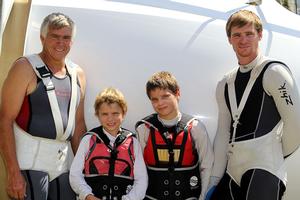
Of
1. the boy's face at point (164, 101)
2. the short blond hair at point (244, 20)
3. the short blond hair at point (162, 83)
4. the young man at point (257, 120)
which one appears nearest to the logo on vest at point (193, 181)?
the young man at point (257, 120)

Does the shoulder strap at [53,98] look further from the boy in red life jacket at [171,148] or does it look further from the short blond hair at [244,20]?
the short blond hair at [244,20]

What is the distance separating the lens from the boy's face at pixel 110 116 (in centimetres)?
307

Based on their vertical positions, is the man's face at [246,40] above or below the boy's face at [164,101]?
above

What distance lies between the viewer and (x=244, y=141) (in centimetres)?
301

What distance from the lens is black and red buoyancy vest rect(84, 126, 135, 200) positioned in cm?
301

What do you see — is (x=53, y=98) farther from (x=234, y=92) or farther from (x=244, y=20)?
(x=244, y=20)

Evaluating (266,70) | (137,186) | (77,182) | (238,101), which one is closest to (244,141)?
(238,101)

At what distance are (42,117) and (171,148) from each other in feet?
2.56

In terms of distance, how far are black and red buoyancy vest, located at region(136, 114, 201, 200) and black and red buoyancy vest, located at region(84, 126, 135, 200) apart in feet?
0.48

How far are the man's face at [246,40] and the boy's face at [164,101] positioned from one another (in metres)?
0.49

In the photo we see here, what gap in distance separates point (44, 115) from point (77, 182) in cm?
43

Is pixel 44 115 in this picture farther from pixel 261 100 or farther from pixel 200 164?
pixel 261 100

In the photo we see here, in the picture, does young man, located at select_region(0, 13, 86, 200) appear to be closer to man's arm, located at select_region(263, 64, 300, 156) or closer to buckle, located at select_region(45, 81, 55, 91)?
buckle, located at select_region(45, 81, 55, 91)

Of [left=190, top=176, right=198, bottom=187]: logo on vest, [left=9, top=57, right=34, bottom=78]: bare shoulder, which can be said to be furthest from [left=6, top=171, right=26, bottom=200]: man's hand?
[left=190, top=176, right=198, bottom=187]: logo on vest
